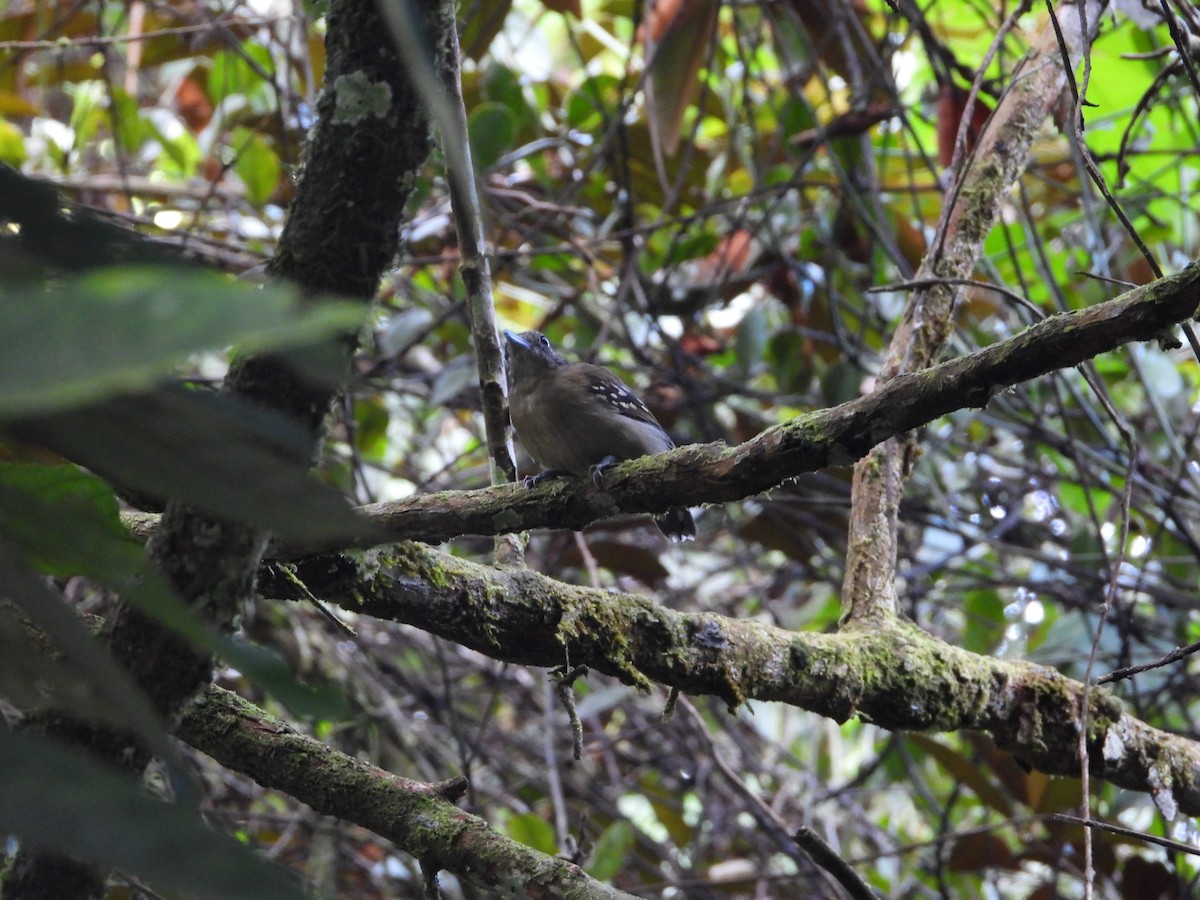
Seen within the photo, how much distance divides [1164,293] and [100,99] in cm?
569

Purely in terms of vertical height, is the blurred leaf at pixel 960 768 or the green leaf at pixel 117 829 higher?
the blurred leaf at pixel 960 768

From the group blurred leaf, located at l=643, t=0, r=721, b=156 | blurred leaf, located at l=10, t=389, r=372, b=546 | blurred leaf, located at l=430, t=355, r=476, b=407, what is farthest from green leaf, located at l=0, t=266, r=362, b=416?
blurred leaf, located at l=643, t=0, r=721, b=156

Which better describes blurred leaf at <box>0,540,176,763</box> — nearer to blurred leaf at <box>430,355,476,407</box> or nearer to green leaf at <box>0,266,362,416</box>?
green leaf at <box>0,266,362,416</box>

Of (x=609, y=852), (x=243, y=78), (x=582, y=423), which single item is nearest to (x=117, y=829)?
(x=582, y=423)

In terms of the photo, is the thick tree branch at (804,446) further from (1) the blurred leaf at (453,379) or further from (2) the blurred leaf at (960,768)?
(2) the blurred leaf at (960,768)

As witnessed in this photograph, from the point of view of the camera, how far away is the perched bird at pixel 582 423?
3627 millimetres

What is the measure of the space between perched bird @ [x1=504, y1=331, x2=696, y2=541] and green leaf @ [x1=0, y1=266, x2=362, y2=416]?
3.01 metres

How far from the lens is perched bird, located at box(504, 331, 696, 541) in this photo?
3.63m

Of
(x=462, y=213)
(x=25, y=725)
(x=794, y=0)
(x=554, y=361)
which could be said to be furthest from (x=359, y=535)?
(x=794, y=0)

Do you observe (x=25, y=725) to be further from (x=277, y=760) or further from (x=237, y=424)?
(x=277, y=760)

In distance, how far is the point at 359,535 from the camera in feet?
1.77

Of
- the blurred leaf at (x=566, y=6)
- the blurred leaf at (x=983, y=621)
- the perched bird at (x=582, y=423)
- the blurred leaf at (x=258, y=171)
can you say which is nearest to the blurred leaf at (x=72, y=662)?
the perched bird at (x=582, y=423)

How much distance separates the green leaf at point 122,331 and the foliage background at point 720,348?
3.54 metres

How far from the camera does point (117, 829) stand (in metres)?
0.48
